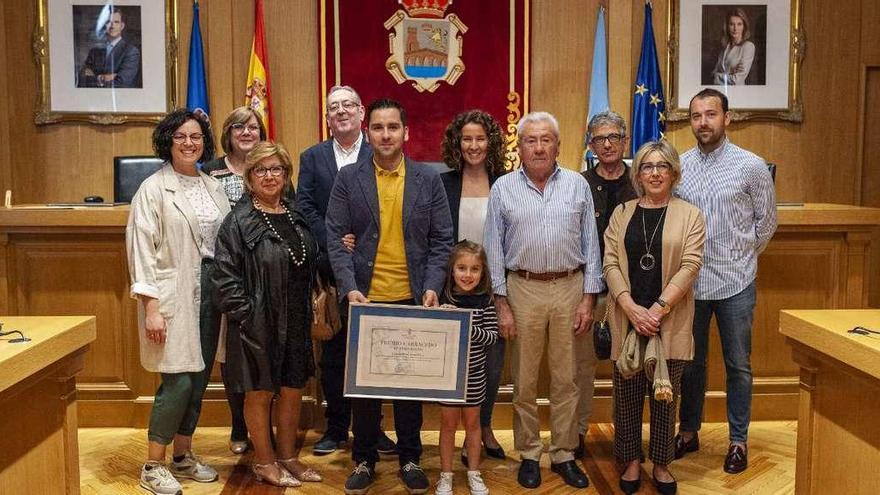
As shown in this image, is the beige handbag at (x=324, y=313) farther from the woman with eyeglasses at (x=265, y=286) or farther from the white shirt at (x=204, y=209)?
the white shirt at (x=204, y=209)

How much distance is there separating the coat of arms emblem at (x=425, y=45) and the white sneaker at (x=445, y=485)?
3.44m

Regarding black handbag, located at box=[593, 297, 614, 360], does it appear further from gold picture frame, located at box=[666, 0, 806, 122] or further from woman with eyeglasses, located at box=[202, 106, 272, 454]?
gold picture frame, located at box=[666, 0, 806, 122]

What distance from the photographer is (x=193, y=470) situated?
11.8 ft

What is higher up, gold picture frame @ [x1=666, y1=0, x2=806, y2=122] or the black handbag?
gold picture frame @ [x1=666, y1=0, x2=806, y2=122]

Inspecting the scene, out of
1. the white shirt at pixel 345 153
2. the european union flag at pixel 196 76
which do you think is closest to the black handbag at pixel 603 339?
the white shirt at pixel 345 153

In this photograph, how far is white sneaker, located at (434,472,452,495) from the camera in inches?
130

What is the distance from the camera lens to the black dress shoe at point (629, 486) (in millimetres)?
3373

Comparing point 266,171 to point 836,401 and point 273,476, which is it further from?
point 836,401

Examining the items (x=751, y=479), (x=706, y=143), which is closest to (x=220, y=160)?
(x=706, y=143)

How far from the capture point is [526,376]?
11.2 feet

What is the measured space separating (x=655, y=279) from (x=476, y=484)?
113 centimetres

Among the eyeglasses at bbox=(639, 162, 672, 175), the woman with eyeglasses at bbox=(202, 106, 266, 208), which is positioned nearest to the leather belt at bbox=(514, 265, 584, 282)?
the eyeglasses at bbox=(639, 162, 672, 175)

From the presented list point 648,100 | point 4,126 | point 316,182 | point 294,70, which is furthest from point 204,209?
point 648,100

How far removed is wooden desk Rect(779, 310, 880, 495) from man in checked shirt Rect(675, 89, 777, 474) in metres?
0.85
